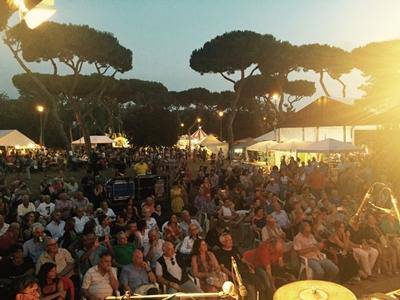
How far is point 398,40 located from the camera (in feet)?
97.7

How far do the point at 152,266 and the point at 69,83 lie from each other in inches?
1369

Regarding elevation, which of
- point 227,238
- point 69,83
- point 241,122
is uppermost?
point 69,83

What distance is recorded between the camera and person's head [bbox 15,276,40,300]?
3.81 metres

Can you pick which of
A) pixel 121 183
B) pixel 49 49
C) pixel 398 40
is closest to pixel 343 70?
pixel 398 40

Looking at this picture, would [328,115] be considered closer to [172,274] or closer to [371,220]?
[371,220]

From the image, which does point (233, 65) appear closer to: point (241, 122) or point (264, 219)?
point (241, 122)

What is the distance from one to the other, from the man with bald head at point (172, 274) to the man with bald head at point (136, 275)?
16cm

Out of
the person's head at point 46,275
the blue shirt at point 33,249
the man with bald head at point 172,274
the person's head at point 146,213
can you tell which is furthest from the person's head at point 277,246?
the blue shirt at point 33,249

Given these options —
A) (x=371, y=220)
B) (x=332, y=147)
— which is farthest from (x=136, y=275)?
(x=332, y=147)

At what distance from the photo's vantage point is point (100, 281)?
481cm

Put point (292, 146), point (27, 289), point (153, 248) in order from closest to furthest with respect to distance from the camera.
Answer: point (27, 289)
point (153, 248)
point (292, 146)

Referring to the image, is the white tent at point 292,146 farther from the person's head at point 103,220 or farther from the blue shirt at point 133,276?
A: the blue shirt at point 133,276

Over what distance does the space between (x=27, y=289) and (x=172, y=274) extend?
1999 mm

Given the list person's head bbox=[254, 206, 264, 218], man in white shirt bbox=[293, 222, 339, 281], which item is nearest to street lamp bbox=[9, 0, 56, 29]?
man in white shirt bbox=[293, 222, 339, 281]
